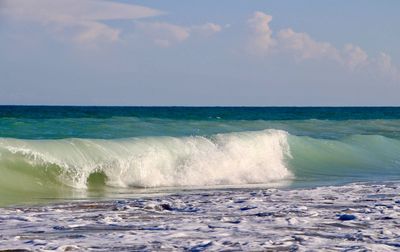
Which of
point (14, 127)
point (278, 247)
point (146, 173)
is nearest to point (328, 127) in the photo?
point (14, 127)

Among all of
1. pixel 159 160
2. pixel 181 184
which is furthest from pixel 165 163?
pixel 181 184

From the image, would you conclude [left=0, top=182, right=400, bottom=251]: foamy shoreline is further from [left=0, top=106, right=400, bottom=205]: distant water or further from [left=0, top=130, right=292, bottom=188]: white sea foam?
[left=0, top=130, right=292, bottom=188]: white sea foam

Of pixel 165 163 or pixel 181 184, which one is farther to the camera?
Answer: pixel 165 163

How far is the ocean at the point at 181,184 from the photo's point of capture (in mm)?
8422

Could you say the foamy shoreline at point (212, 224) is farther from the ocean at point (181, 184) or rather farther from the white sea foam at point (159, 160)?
the white sea foam at point (159, 160)

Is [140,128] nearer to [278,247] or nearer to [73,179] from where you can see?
[73,179]

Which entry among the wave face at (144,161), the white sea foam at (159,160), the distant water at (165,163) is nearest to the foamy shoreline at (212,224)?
the distant water at (165,163)

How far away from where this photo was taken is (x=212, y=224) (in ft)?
29.0

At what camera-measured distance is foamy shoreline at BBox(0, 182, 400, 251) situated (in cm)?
759

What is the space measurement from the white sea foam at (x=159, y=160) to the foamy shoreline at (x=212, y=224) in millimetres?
3462

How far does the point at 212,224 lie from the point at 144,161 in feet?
25.7

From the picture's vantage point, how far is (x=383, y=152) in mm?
26406

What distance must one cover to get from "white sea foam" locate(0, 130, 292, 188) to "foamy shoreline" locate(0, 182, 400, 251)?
346cm

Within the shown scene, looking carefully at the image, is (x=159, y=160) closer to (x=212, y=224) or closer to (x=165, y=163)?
(x=165, y=163)
